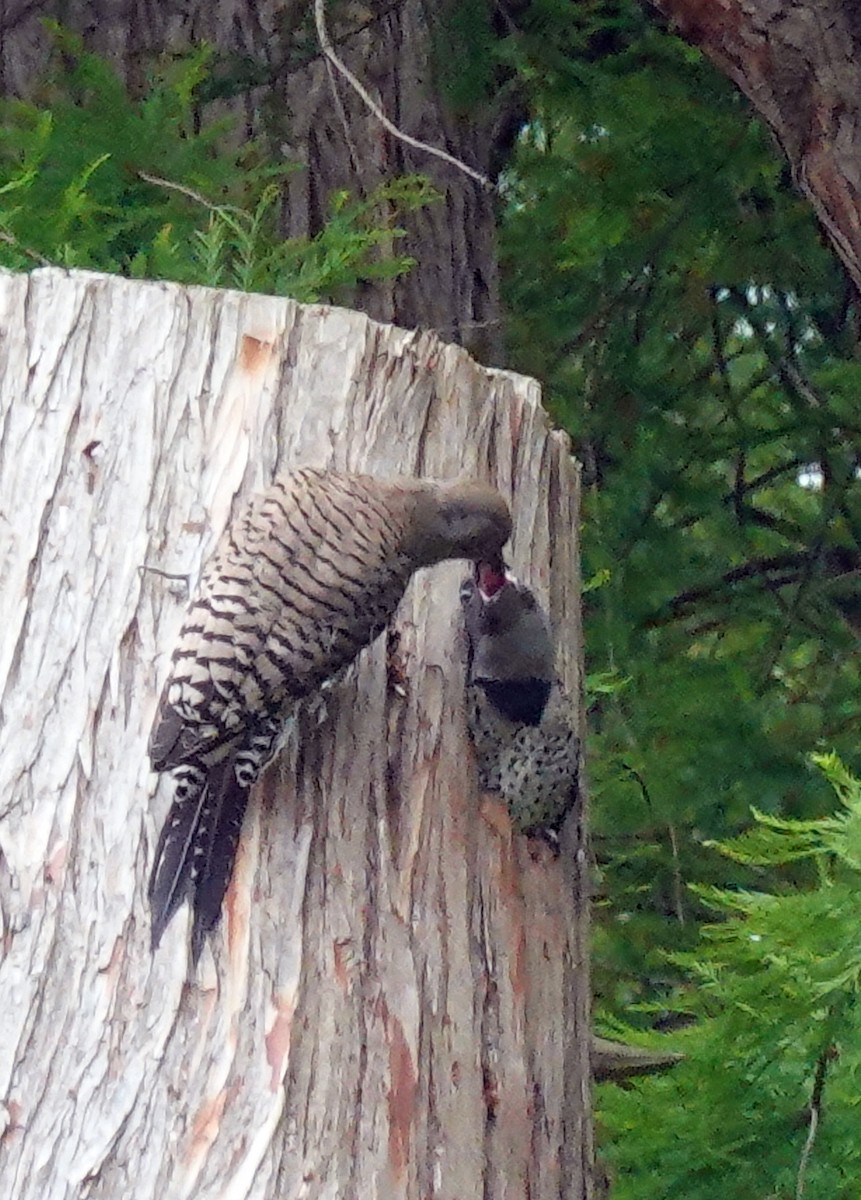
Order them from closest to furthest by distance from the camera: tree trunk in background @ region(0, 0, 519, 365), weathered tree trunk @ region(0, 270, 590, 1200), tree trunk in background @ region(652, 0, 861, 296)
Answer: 1. weathered tree trunk @ region(0, 270, 590, 1200)
2. tree trunk in background @ region(652, 0, 861, 296)
3. tree trunk in background @ region(0, 0, 519, 365)

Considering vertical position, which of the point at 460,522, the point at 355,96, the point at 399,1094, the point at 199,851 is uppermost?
the point at 355,96

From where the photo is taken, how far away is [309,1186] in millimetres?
1511

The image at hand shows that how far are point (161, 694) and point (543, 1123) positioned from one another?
2.04ft

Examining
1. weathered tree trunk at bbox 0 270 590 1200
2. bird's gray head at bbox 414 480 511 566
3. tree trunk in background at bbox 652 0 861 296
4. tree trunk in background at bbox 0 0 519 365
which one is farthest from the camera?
tree trunk in background at bbox 0 0 519 365

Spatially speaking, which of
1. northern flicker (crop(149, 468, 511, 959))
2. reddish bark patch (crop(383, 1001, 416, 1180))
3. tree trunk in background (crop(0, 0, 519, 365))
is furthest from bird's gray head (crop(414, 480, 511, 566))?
tree trunk in background (crop(0, 0, 519, 365))

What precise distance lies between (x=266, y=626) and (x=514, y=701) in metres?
0.31

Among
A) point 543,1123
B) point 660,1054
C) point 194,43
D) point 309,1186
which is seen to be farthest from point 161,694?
point 194,43

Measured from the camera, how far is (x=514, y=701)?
1781 mm

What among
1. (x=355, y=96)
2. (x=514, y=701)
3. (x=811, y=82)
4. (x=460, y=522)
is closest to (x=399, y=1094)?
(x=514, y=701)

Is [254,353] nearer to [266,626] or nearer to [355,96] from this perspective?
[266,626]

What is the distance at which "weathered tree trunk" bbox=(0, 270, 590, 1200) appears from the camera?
4.99ft

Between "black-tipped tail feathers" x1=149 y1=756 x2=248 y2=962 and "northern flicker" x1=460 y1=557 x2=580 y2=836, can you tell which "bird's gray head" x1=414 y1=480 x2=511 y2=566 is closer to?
"northern flicker" x1=460 y1=557 x2=580 y2=836

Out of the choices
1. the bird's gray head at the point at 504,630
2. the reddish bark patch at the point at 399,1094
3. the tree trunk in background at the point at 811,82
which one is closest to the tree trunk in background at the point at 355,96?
the tree trunk in background at the point at 811,82

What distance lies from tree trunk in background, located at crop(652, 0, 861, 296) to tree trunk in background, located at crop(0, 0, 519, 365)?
29.2 inches
